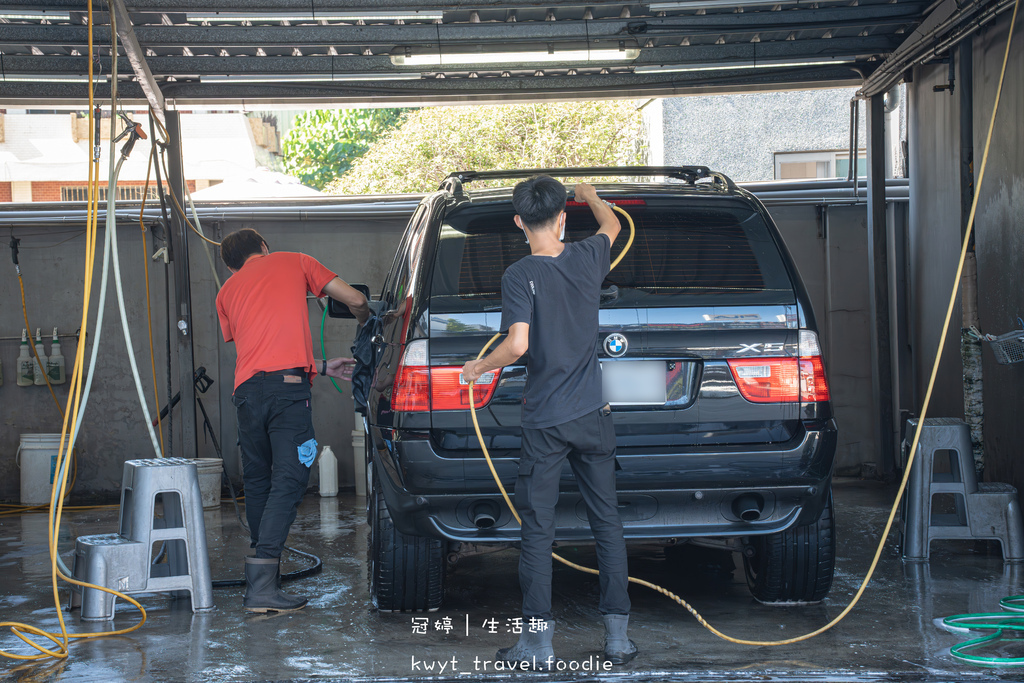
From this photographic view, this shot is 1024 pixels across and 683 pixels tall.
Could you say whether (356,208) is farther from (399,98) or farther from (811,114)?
(811,114)

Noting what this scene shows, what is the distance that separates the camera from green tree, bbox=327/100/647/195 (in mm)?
21000

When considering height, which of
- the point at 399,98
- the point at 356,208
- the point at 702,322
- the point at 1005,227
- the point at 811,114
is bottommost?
the point at 702,322

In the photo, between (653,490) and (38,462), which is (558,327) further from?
(38,462)

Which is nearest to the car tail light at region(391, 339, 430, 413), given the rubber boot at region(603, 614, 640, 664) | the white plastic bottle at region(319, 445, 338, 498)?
the rubber boot at region(603, 614, 640, 664)

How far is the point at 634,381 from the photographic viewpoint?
11.7 ft

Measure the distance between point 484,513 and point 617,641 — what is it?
0.68m

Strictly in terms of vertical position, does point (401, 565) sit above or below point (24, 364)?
below

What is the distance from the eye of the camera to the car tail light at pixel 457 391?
3506mm

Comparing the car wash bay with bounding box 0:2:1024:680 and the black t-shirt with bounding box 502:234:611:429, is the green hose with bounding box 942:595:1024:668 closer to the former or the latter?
the car wash bay with bounding box 0:2:1024:680

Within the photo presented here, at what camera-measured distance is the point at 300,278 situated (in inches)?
182

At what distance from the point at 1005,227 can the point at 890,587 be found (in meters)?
2.21

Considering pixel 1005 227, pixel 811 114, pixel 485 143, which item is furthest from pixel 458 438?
pixel 485 143

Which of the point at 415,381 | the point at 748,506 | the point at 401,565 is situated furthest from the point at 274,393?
the point at 748,506

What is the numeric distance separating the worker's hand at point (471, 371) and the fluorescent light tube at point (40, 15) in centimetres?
406
